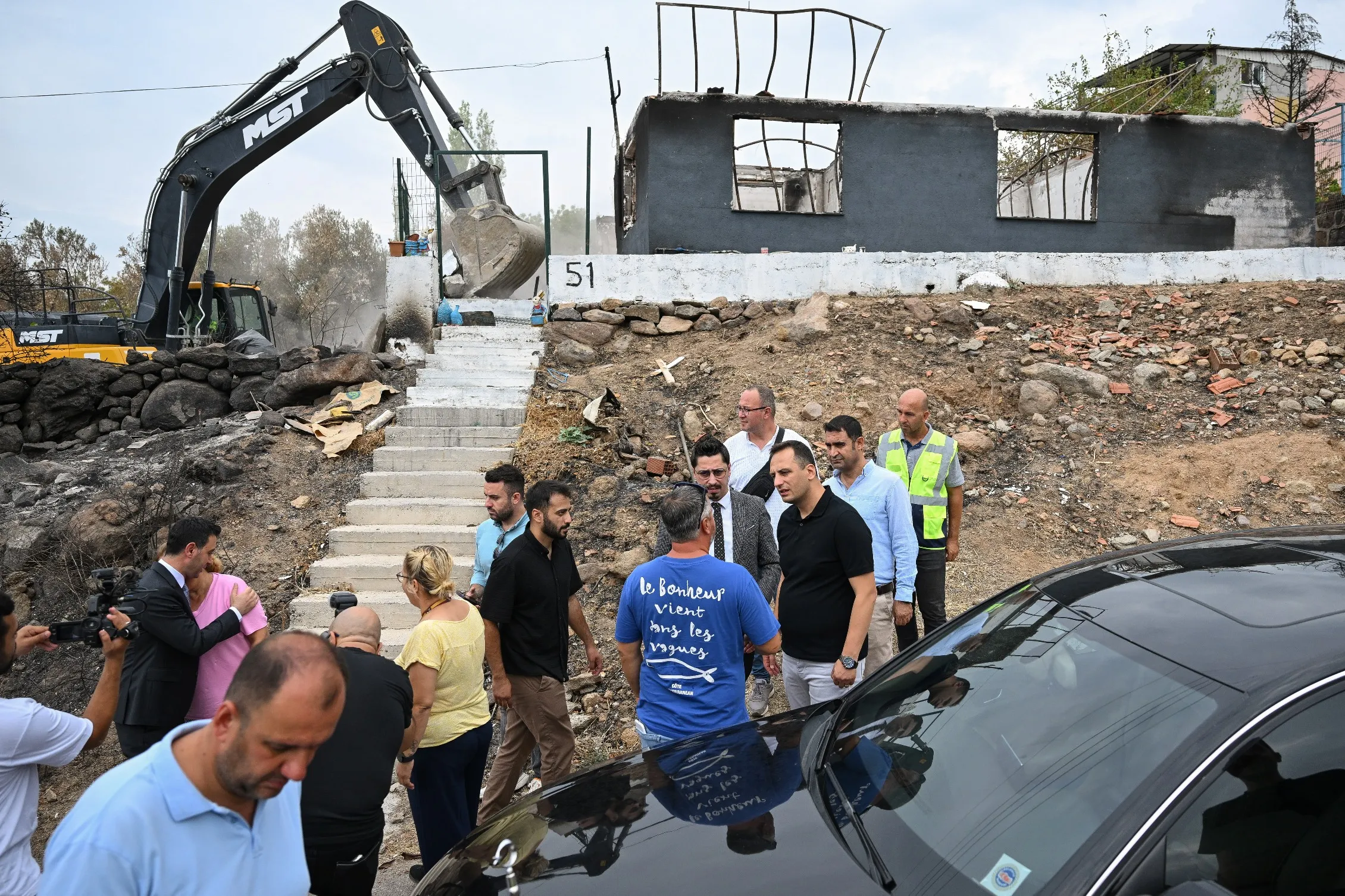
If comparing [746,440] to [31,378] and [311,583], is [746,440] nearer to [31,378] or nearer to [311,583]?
[311,583]

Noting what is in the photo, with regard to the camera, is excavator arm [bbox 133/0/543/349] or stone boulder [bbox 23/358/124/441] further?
Answer: excavator arm [bbox 133/0/543/349]

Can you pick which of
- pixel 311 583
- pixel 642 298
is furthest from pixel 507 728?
pixel 642 298

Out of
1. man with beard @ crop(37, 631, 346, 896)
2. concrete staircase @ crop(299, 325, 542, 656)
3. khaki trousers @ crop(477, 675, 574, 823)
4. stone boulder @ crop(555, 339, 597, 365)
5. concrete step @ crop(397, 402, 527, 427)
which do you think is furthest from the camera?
stone boulder @ crop(555, 339, 597, 365)

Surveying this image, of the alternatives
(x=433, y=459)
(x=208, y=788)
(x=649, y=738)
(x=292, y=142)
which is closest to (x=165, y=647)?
(x=649, y=738)

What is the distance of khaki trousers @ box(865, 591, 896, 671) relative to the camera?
4574 millimetres

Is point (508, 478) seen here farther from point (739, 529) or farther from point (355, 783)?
point (355, 783)

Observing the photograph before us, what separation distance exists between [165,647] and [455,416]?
5396 mm

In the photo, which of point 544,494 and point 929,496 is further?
point 929,496

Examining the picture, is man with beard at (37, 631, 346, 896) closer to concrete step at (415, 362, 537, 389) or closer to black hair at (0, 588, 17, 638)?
black hair at (0, 588, 17, 638)

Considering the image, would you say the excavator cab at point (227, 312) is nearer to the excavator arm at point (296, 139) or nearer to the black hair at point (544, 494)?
the excavator arm at point (296, 139)

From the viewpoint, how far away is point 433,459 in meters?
8.10

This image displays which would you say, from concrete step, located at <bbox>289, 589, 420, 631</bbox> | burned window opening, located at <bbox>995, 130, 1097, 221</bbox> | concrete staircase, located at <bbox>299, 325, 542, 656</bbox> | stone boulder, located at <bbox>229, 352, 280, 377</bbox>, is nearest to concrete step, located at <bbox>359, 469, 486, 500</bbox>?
concrete staircase, located at <bbox>299, 325, 542, 656</bbox>

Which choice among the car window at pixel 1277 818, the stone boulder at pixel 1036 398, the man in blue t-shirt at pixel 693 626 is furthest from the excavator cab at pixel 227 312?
the car window at pixel 1277 818

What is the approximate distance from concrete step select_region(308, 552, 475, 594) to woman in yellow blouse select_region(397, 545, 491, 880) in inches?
118
